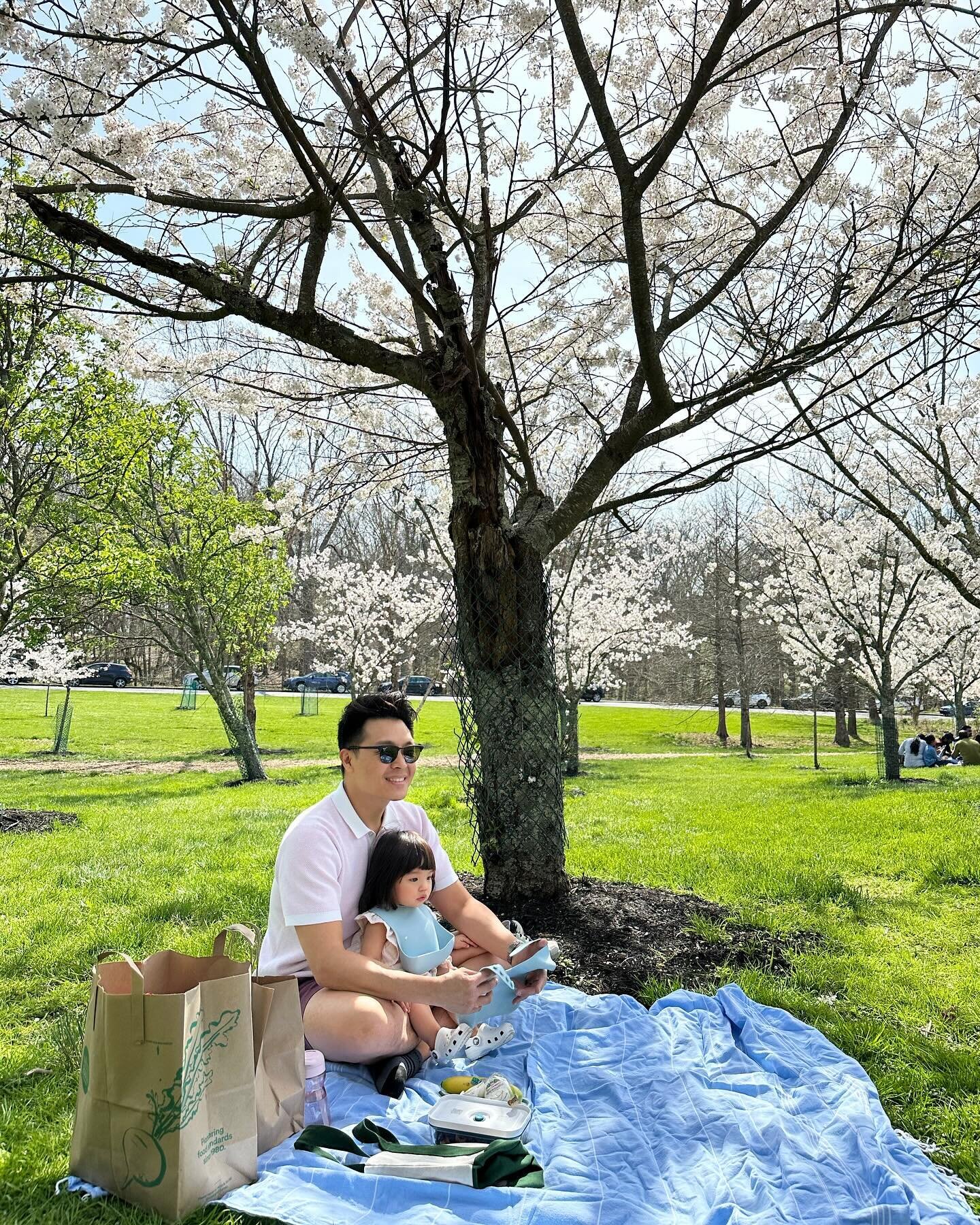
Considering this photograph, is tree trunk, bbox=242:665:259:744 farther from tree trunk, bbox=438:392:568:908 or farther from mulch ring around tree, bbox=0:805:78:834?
tree trunk, bbox=438:392:568:908

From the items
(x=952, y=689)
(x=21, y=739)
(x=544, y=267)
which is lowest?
(x=21, y=739)

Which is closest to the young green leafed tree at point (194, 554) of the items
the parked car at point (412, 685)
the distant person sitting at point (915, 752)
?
the parked car at point (412, 685)

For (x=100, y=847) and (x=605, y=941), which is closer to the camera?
(x=605, y=941)

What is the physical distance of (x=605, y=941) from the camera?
4.10 m

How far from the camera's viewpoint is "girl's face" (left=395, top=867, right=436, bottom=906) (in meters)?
2.93

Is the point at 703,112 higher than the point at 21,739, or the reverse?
the point at 703,112

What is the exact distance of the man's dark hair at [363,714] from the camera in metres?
3.03

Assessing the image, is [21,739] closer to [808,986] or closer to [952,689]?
[808,986]

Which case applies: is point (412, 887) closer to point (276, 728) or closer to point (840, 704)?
point (276, 728)

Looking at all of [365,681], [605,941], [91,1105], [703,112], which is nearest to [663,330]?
[703,112]

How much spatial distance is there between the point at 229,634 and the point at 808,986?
1061 centimetres

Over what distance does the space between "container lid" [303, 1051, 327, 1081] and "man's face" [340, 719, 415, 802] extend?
0.83m

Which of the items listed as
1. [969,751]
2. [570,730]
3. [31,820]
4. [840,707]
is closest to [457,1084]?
[31,820]

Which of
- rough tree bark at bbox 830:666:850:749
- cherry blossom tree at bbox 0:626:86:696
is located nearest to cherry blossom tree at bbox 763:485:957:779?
rough tree bark at bbox 830:666:850:749
